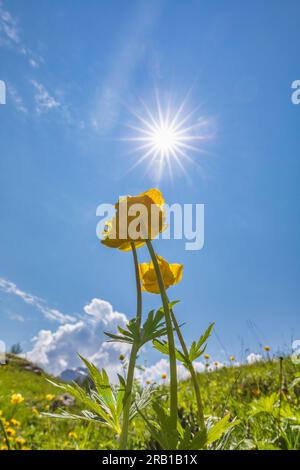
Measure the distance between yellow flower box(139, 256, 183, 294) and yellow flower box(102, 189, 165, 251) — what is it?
0.27 ft

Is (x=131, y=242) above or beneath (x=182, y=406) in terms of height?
above

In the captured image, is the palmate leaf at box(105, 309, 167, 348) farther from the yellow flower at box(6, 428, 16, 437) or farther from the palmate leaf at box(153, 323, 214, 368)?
the yellow flower at box(6, 428, 16, 437)

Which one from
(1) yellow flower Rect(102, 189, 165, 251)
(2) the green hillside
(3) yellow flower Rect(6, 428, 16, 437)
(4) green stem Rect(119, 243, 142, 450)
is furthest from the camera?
(3) yellow flower Rect(6, 428, 16, 437)

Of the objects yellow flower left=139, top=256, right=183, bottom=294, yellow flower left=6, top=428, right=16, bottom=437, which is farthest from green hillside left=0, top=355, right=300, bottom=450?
yellow flower left=139, top=256, right=183, bottom=294

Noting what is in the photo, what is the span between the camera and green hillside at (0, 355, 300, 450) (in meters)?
1.42

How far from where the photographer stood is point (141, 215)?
771 mm

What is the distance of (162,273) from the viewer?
874 mm

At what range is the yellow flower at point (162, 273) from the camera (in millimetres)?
851
